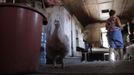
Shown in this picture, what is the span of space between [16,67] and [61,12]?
9.96ft

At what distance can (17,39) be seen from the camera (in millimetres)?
1306

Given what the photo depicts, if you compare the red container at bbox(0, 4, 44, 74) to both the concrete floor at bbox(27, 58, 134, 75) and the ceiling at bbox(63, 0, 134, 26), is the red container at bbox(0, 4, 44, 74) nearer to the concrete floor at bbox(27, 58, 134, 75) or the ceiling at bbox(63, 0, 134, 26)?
the concrete floor at bbox(27, 58, 134, 75)

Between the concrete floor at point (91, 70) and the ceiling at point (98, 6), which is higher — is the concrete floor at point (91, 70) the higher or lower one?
the lower one

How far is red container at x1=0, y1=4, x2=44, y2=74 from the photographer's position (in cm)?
127

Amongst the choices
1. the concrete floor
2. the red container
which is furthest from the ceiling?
the red container

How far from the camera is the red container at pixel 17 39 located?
1.27m

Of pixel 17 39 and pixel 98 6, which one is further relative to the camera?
pixel 98 6

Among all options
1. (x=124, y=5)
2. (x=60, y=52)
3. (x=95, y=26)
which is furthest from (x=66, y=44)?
(x=95, y=26)

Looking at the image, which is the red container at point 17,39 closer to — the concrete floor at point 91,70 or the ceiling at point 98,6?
the concrete floor at point 91,70

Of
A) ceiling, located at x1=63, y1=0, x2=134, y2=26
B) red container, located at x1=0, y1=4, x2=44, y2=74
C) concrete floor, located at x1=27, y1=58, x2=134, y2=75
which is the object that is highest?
ceiling, located at x1=63, y1=0, x2=134, y2=26

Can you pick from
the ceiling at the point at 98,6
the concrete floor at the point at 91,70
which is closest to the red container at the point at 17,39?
the concrete floor at the point at 91,70

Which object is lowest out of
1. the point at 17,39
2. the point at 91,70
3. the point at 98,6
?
the point at 91,70

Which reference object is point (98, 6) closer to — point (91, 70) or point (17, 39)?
point (91, 70)

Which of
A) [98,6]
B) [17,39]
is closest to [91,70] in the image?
[17,39]
